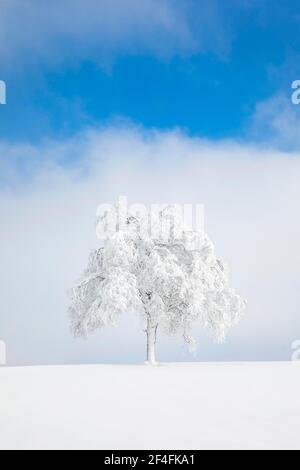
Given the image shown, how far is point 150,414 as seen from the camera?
10.1m

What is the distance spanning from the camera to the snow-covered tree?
1050 inches

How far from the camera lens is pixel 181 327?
2841 centimetres

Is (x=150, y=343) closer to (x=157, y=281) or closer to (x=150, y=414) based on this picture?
(x=157, y=281)

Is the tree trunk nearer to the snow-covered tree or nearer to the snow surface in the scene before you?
the snow-covered tree

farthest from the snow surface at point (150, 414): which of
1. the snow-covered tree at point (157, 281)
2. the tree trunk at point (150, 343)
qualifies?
the tree trunk at point (150, 343)

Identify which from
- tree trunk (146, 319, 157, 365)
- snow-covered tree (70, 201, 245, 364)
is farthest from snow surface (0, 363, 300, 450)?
tree trunk (146, 319, 157, 365)

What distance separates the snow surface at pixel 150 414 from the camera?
7.76m

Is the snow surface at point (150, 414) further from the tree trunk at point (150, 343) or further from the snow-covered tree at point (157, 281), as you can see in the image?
the tree trunk at point (150, 343)

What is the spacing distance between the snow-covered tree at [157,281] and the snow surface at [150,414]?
9.37m

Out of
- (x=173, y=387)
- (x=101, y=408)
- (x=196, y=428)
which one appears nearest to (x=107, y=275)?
(x=173, y=387)

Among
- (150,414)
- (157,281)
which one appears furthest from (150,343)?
(150,414)

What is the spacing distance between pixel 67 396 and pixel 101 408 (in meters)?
2.72

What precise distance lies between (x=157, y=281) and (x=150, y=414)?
1709 cm
